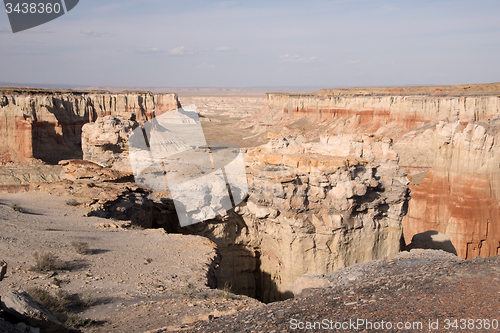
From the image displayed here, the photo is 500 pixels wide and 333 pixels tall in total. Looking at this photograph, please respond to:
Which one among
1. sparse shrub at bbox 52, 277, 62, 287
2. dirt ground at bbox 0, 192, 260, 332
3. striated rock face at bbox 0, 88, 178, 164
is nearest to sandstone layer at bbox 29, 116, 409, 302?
dirt ground at bbox 0, 192, 260, 332

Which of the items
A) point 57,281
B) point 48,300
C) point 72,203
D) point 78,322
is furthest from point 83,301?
point 72,203

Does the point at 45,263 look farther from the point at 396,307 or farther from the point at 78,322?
the point at 396,307

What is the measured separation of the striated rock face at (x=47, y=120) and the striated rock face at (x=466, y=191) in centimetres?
2595

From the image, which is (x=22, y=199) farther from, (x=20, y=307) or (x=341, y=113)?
(x=341, y=113)

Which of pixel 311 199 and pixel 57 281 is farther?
pixel 311 199

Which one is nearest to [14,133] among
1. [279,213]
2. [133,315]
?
[279,213]

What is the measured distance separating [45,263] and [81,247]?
1092mm

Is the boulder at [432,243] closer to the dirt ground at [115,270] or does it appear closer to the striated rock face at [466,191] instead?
the striated rock face at [466,191]

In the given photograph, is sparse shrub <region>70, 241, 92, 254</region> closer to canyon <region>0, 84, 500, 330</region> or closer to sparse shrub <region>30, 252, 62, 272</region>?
sparse shrub <region>30, 252, 62, 272</region>

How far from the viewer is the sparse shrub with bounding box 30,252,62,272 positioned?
640 centimetres

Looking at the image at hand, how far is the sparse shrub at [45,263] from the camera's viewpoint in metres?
6.40

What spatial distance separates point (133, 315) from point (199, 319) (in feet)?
3.50

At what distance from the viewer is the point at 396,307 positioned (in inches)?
202

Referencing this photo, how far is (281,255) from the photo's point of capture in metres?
11.2
